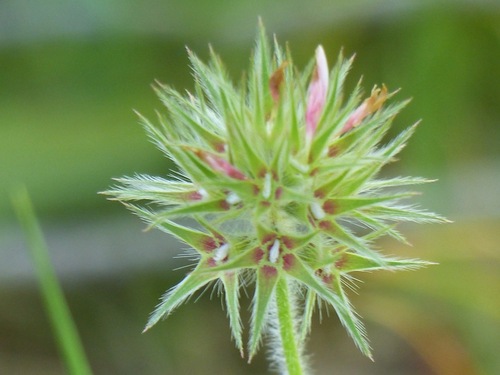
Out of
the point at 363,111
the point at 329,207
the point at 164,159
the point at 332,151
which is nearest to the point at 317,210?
the point at 329,207

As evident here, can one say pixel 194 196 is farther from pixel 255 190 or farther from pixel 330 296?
pixel 330 296

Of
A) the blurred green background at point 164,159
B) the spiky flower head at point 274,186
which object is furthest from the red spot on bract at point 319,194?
the blurred green background at point 164,159

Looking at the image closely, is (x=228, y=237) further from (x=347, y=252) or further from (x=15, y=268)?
(x=15, y=268)

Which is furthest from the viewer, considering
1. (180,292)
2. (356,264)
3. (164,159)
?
(164,159)

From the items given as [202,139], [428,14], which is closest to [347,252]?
[202,139]

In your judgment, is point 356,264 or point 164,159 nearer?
point 356,264

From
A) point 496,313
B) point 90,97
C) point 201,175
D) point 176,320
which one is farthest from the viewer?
point 90,97
